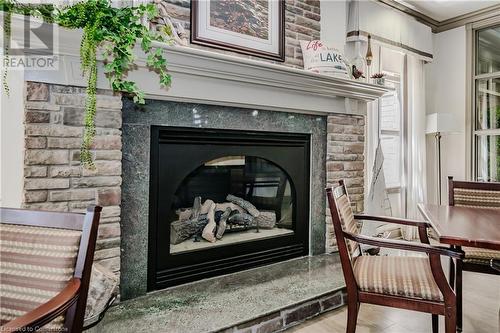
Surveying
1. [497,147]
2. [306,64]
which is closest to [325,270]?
[306,64]

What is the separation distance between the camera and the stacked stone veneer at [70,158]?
157cm

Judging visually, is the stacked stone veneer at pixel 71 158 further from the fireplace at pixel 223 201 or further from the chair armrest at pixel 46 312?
the chair armrest at pixel 46 312

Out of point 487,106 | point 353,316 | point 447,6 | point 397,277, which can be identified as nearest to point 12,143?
point 353,316

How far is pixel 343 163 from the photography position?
9.54ft

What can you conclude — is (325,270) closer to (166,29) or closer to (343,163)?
(343,163)

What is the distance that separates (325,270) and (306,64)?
1.56 m

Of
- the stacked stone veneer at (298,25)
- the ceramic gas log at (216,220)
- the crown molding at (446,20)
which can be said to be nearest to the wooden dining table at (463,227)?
the ceramic gas log at (216,220)

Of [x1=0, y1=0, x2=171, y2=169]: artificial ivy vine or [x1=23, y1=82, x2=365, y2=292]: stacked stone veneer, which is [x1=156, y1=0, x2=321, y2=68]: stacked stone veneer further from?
[x1=23, y1=82, x2=365, y2=292]: stacked stone veneer

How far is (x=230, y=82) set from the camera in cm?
217

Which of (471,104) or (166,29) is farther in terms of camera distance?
(471,104)

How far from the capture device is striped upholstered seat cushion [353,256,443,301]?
147 cm

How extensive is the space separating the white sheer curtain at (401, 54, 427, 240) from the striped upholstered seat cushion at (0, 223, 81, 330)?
146 inches

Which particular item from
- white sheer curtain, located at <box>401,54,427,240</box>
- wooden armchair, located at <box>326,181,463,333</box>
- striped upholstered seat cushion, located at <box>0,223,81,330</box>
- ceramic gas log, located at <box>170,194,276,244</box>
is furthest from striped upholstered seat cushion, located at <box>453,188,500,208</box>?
striped upholstered seat cushion, located at <box>0,223,81,330</box>

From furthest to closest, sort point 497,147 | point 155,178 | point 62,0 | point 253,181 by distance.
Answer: point 497,147 < point 253,181 < point 155,178 < point 62,0
